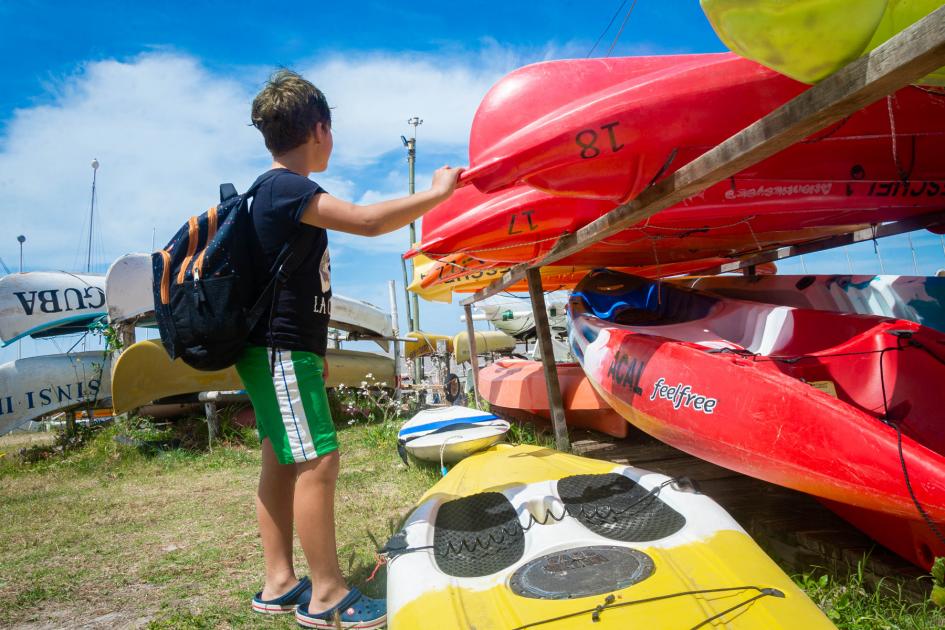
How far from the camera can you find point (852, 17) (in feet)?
5.24

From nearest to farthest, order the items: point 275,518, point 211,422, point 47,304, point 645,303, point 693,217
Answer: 1. point 275,518
2. point 693,217
3. point 645,303
4. point 211,422
5. point 47,304

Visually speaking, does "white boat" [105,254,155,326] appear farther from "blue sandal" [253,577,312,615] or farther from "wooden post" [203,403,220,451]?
"blue sandal" [253,577,312,615]

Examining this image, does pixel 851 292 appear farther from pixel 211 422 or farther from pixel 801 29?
pixel 211 422

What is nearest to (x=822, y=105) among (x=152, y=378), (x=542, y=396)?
(x=542, y=396)

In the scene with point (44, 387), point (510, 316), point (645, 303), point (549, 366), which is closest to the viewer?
point (549, 366)

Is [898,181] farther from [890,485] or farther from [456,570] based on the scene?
[456,570]

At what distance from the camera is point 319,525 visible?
71.2 inches

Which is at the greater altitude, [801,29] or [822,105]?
[801,29]

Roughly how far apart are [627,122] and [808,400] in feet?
4.36

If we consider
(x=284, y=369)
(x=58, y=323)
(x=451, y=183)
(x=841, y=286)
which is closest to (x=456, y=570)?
(x=284, y=369)

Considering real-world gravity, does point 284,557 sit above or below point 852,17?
below

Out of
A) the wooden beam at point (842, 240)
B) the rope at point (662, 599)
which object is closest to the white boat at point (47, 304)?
the wooden beam at point (842, 240)

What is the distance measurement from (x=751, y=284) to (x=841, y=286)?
746 millimetres

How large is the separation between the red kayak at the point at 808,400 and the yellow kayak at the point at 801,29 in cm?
115
